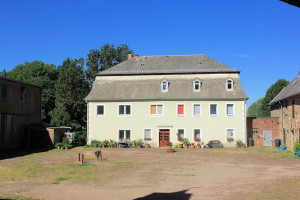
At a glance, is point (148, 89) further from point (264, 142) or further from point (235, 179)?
point (235, 179)

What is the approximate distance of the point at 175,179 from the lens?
45.7 feet

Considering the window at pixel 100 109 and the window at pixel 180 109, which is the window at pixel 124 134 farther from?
the window at pixel 180 109

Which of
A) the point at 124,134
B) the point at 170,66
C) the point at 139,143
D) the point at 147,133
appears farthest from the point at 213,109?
the point at 124,134

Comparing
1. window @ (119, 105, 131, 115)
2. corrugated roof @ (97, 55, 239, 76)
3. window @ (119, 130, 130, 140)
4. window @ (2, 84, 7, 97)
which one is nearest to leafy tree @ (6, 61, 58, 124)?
corrugated roof @ (97, 55, 239, 76)

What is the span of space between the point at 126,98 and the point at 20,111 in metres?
11.8

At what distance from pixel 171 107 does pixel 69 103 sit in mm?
17719

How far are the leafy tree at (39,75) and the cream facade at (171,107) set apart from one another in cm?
1853

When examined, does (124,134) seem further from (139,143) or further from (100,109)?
(100,109)

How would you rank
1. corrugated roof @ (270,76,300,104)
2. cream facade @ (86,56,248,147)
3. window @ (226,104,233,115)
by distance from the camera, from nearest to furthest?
corrugated roof @ (270,76,300,104) < cream facade @ (86,56,248,147) < window @ (226,104,233,115)

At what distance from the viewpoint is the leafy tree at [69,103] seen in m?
41.0

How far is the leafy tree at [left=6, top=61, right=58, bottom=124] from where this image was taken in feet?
166

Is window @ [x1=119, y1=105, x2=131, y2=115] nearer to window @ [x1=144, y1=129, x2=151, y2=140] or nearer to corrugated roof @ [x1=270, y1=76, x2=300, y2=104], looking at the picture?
window @ [x1=144, y1=129, x2=151, y2=140]

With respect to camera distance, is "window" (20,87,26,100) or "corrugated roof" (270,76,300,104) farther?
"window" (20,87,26,100)

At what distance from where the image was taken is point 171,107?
3381 centimetres
